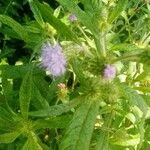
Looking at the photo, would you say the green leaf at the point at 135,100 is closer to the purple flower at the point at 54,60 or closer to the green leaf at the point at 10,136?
the purple flower at the point at 54,60

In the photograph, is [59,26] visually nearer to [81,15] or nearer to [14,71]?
[81,15]

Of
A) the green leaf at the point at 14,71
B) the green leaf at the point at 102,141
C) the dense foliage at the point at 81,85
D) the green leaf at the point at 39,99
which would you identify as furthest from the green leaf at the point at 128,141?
the green leaf at the point at 14,71

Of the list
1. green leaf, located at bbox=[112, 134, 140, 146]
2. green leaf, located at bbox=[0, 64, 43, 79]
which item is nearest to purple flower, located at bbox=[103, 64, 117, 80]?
green leaf, located at bbox=[112, 134, 140, 146]

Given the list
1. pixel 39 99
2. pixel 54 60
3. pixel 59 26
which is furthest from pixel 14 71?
pixel 54 60

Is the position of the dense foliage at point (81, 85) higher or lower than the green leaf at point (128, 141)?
higher

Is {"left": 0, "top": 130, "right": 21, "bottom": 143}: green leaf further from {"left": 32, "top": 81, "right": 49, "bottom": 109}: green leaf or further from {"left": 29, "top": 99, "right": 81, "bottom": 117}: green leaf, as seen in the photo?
{"left": 29, "top": 99, "right": 81, "bottom": 117}: green leaf

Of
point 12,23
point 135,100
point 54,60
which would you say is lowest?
point 135,100
